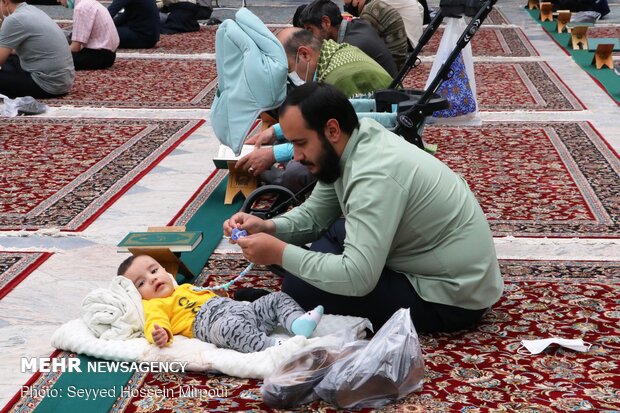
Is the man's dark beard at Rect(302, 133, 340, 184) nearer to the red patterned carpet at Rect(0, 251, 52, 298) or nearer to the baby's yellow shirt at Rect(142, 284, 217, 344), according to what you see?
the baby's yellow shirt at Rect(142, 284, 217, 344)

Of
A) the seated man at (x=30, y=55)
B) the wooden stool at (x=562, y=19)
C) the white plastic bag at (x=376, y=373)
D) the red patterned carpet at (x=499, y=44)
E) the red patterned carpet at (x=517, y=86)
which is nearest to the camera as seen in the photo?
the white plastic bag at (x=376, y=373)

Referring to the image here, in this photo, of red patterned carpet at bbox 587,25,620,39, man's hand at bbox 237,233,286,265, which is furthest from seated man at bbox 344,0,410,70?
red patterned carpet at bbox 587,25,620,39

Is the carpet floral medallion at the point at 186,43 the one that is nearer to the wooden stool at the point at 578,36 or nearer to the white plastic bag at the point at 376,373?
the wooden stool at the point at 578,36

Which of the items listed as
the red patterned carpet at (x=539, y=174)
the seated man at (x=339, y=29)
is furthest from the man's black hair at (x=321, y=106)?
the seated man at (x=339, y=29)

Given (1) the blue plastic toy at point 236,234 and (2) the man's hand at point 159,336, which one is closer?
(2) the man's hand at point 159,336

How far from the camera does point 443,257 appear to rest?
10.2ft

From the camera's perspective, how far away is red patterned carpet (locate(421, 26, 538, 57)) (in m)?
10.7

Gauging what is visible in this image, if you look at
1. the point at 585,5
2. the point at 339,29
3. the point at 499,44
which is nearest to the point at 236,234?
the point at 339,29

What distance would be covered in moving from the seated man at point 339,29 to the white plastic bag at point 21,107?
2898 mm

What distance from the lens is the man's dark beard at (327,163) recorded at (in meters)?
2.97

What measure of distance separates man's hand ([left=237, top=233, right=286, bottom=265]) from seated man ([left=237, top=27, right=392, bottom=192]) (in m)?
1.51

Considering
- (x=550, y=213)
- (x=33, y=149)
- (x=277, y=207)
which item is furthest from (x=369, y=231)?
(x=33, y=149)

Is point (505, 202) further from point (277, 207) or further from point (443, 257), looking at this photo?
point (443, 257)

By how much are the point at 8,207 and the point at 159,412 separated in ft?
8.30
